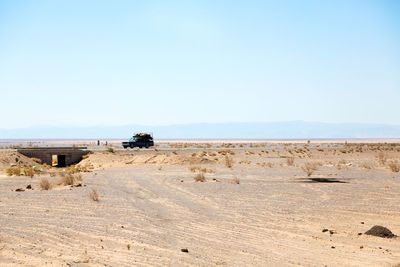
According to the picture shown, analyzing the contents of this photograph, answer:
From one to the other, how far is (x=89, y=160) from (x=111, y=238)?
34382mm

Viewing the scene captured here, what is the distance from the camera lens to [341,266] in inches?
334

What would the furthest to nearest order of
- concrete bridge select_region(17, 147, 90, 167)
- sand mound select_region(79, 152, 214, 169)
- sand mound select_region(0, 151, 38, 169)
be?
concrete bridge select_region(17, 147, 90, 167), sand mound select_region(0, 151, 38, 169), sand mound select_region(79, 152, 214, 169)

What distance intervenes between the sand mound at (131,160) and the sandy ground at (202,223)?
14879 mm

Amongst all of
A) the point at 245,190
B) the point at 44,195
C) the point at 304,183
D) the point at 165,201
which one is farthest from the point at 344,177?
the point at 44,195

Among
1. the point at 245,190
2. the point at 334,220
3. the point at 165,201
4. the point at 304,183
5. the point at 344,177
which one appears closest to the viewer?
the point at 334,220

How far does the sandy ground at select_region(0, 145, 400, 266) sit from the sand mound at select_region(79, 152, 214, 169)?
48.8ft

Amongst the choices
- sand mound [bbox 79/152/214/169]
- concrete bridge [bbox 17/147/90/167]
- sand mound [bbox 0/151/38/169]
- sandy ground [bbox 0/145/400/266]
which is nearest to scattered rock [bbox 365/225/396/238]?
sandy ground [bbox 0/145/400/266]

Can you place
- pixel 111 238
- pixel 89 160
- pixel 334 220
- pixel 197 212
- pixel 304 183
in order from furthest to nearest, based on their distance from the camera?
1. pixel 89 160
2. pixel 304 183
3. pixel 197 212
4. pixel 334 220
5. pixel 111 238

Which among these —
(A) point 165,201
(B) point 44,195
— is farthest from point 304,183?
(B) point 44,195

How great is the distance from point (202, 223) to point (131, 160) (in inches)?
1166

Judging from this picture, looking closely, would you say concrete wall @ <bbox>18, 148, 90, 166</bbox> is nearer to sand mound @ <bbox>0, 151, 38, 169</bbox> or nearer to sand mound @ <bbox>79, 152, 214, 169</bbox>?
sand mound @ <bbox>79, 152, 214, 169</bbox>

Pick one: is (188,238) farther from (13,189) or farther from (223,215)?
(13,189)

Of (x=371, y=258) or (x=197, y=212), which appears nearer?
(x=371, y=258)

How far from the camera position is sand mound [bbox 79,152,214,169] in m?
38.0
